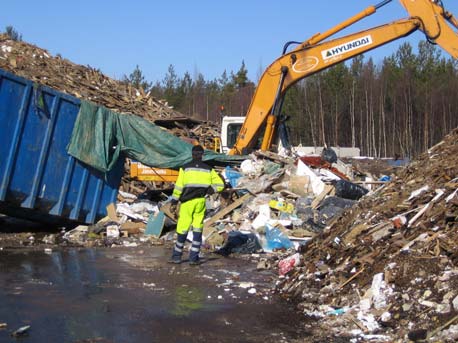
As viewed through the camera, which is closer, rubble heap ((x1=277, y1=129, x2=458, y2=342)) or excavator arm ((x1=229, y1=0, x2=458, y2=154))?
rubble heap ((x1=277, y1=129, x2=458, y2=342))

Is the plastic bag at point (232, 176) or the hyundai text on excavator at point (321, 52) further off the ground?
the hyundai text on excavator at point (321, 52)

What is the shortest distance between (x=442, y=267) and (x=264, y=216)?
5.87 metres

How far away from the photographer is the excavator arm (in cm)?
1293

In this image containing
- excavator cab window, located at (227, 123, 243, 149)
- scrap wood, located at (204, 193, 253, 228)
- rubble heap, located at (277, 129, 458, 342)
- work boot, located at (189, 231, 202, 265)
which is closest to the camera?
rubble heap, located at (277, 129, 458, 342)

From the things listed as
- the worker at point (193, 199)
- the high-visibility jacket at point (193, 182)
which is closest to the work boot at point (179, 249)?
the worker at point (193, 199)

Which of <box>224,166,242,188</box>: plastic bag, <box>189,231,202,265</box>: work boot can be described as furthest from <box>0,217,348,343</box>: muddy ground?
<box>224,166,242,188</box>: plastic bag

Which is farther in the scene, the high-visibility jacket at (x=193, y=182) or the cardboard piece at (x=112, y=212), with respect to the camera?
the cardboard piece at (x=112, y=212)

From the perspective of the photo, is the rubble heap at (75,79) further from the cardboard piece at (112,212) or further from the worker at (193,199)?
the worker at (193,199)

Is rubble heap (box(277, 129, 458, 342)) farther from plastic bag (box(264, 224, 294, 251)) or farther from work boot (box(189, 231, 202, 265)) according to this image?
plastic bag (box(264, 224, 294, 251))

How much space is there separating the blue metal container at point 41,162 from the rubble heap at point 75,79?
777 cm

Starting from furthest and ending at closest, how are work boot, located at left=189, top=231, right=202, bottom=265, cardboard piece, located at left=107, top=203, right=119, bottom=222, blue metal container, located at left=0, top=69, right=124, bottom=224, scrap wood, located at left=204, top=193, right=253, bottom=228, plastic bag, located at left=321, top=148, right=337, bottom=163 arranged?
1. plastic bag, located at left=321, top=148, right=337, bottom=163
2. cardboard piece, located at left=107, top=203, right=119, bottom=222
3. scrap wood, located at left=204, top=193, right=253, bottom=228
4. blue metal container, located at left=0, top=69, right=124, bottom=224
5. work boot, located at left=189, top=231, right=202, bottom=265

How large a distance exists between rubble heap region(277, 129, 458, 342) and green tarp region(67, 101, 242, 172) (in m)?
5.43

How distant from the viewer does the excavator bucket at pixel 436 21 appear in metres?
12.7

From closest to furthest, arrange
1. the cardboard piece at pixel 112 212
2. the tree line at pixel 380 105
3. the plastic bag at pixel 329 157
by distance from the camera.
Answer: the cardboard piece at pixel 112 212 < the plastic bag at pixel 329 157 < the tree line at pixel 380 105
